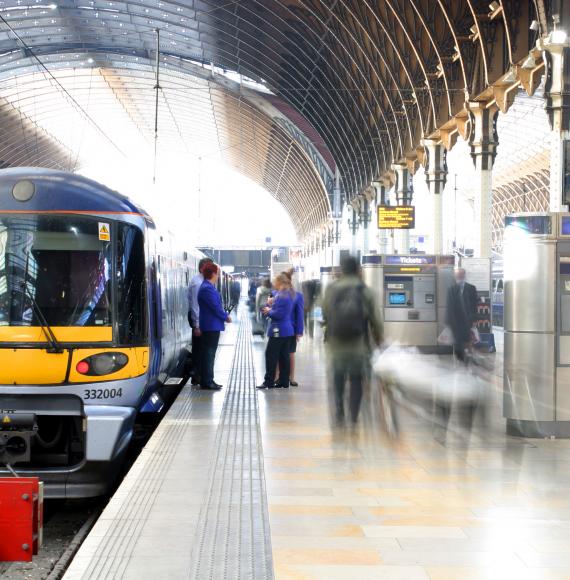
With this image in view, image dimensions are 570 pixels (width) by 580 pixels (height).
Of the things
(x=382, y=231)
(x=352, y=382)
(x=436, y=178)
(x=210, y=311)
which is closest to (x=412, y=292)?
(x=210, y=311)

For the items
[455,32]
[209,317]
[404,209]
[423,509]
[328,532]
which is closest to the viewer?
[328,532]

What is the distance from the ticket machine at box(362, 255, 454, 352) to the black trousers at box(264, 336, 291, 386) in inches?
339

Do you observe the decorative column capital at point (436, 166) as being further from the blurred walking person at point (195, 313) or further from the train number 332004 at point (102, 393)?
the train number 332004 at point (102, 393)

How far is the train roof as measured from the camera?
30.2ft

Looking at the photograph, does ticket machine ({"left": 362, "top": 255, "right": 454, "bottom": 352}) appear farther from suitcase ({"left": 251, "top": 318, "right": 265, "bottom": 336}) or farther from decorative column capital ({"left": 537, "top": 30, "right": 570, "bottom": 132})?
suitcase ({"left": 251, "top": 318, "right": 265, "bottom": 336})

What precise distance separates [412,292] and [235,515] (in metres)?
17.3

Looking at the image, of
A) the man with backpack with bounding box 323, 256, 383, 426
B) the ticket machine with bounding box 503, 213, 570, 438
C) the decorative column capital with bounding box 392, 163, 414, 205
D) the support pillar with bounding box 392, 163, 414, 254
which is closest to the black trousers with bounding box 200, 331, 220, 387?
the man with backpack with bounding box 323, 256, 383, 426

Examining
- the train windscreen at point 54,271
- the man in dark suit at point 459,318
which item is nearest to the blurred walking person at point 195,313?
the man in dark suit at point 459,318

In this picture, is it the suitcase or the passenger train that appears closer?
the passenger train

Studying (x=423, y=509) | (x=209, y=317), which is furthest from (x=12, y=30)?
(x=423, y=509)

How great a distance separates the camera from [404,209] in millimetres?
36938

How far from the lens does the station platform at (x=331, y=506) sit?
5598mm

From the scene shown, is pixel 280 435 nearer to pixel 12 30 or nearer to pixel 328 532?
pixel 328 532

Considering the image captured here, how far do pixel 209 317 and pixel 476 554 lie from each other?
8.29 meters
